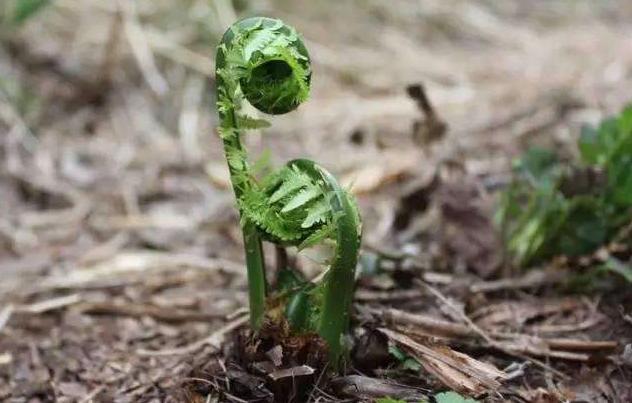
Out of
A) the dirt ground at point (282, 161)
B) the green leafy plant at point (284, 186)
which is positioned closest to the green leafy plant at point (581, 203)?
the dirt ground at point (282, 161)

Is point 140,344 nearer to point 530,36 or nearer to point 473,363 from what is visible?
point 473,363

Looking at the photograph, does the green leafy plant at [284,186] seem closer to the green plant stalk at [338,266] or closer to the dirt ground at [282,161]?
the green plant stalk at [338,266]

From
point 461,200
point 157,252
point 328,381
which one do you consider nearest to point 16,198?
point 157,252

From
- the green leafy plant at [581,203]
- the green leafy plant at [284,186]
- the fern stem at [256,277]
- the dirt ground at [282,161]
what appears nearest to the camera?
the green leafy plant at [284,186]

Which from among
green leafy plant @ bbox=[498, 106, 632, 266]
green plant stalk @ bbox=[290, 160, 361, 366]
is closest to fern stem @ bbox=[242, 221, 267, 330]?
green plant stalk @ bbox=[290, 160, 361, 366]

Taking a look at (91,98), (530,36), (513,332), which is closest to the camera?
(513,332)

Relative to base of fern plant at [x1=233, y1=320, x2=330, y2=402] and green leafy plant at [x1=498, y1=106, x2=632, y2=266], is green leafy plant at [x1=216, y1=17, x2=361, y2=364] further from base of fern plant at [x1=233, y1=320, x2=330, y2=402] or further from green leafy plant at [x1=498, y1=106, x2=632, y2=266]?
green leafy plant at [x1=498, y1=106, x2=632, y2=266]
